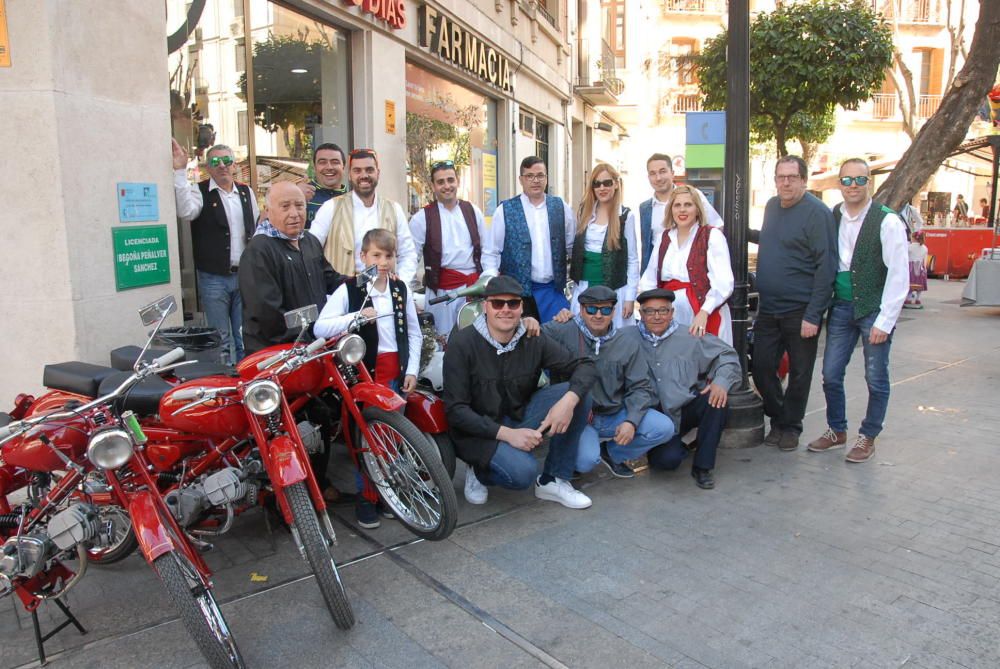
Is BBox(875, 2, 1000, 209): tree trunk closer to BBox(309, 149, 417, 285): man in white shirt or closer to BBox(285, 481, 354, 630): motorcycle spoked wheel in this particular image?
BBox(309, 149, 417, 285): man in white shirt

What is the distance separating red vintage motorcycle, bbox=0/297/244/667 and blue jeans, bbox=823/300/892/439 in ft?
13.2

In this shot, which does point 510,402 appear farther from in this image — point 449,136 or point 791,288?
point 449,136

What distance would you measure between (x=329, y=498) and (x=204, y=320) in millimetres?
1725

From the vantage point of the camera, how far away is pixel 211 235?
532 centimetres

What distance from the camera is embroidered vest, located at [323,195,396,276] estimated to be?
187 inches

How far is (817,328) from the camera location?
4.96 meters

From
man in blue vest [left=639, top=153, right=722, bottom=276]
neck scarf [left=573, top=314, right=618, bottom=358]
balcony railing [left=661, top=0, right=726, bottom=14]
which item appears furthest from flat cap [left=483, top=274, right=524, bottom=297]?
balcony railing [left=661, top=0, right=726, bottom=14]

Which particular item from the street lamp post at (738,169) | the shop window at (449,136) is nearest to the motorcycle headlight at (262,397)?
the street lamp post at (738,169)

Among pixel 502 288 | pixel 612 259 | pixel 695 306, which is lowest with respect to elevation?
→ pixel 695 306

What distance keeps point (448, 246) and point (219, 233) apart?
1589 millimetres

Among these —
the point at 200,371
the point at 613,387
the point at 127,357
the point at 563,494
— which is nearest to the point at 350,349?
the point at 200,371

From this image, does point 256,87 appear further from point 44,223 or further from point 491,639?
point 491,639

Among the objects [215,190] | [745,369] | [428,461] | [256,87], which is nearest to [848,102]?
[745,369]

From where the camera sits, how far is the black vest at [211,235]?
5312 mm
